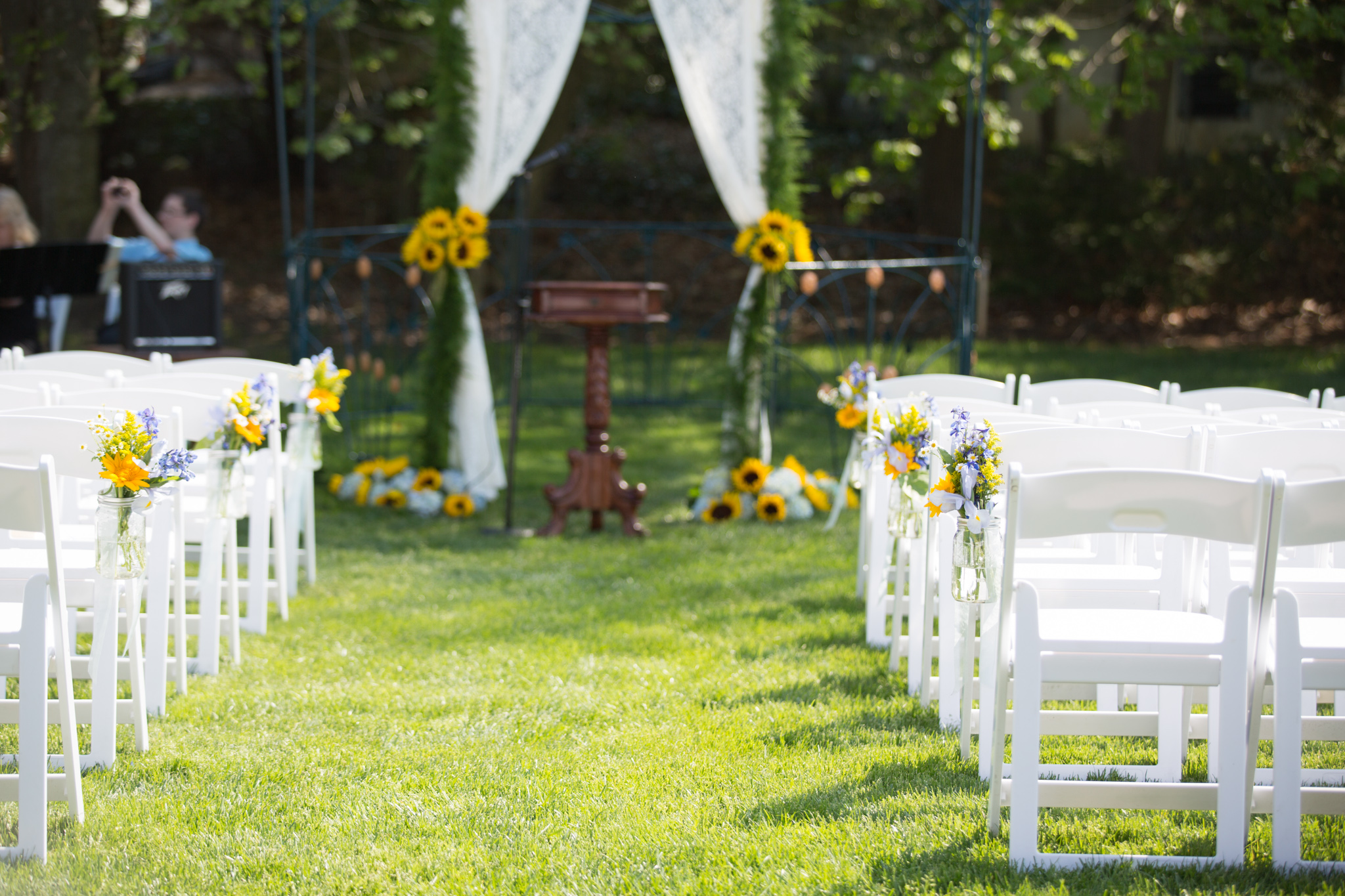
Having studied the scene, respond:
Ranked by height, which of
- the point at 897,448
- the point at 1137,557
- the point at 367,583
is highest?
the point at 897,448

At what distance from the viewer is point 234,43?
17.0m

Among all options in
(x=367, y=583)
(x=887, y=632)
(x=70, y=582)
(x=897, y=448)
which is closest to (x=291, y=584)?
(x=367, y=583)

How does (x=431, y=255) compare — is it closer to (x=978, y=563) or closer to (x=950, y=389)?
(x=950, y=389)

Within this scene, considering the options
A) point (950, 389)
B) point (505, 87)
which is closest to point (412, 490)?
point (505, 87)

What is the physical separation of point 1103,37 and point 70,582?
63.2ft

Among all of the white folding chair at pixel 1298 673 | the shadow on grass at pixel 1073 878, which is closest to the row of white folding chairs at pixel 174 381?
the shadow on grass at pixel 1073 878

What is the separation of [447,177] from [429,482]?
1585 mm

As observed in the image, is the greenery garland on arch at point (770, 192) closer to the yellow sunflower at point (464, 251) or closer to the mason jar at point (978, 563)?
the yellow sunflower at point (464, 251)

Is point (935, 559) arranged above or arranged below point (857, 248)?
below

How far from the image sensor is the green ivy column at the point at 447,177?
640 centimetres

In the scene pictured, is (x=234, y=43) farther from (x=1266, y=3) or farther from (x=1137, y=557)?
(x=1137, y=557)

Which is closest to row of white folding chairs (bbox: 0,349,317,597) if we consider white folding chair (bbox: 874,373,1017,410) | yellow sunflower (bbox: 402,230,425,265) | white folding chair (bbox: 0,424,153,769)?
white folding chair (bbox: 0,424,153,769)

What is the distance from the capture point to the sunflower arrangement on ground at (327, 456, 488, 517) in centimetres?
654

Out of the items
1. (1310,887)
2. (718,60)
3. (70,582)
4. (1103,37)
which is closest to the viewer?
(1310,887)
